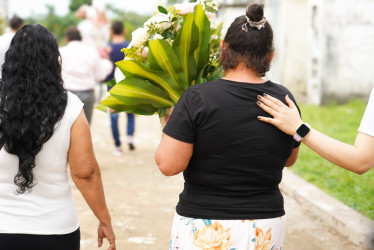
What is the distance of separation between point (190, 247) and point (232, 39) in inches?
35.9

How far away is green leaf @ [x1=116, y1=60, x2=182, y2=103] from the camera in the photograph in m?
2.88

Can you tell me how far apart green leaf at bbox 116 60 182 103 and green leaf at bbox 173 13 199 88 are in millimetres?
96

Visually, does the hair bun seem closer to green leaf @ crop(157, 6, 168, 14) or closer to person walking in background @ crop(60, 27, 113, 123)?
green leaf @ crop(157, 6, 168, 14)

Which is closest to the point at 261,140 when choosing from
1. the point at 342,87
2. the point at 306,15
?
the point at 342,87

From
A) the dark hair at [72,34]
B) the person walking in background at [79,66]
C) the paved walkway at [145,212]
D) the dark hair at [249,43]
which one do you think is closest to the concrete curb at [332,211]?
the paved walkway at [145,212]

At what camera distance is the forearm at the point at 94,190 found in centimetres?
303

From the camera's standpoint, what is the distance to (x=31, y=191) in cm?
282

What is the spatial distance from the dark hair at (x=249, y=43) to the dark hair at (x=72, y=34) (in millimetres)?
5949

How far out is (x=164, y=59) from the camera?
113 inches

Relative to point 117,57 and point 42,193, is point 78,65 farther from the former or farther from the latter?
point 42,193

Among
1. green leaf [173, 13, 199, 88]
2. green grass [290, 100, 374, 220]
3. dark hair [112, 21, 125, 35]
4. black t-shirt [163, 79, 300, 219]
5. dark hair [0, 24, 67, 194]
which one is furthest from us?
dark hair [112, 21, 125, 35]

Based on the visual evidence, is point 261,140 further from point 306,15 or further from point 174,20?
point 306,15

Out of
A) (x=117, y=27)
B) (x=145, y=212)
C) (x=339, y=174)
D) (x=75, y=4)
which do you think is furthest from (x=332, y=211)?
(x=75, y=4)

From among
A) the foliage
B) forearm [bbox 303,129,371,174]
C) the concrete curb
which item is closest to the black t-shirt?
forearm [bbox 303,129,371,174]
